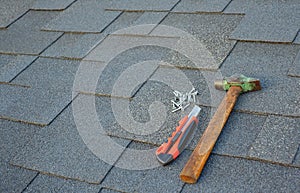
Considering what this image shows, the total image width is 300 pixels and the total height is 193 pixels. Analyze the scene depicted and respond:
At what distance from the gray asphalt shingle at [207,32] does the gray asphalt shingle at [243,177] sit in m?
0.69

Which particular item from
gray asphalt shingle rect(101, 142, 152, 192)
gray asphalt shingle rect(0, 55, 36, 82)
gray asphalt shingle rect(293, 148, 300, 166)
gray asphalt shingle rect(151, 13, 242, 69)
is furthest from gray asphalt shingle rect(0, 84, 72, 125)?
gray asphalt shingle rect(293, 148, 300, 166)

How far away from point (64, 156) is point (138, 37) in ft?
3.23

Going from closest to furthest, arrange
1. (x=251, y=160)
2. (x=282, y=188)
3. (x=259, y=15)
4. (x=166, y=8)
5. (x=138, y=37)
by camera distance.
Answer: (x=282, y=188), (x=251, y=160), (x=259, y=15), (x=138, y=37), (x=166, y=8)

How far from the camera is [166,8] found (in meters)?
3.23

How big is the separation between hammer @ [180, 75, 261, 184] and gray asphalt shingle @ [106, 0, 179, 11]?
101 centimetres

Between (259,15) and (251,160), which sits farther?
(259,15)

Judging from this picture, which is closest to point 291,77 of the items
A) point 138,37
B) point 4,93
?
point 138,37

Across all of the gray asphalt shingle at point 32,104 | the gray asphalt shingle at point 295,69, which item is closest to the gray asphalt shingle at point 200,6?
the gray asphalt shingle at point 295,69

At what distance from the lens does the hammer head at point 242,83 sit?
91.2 inches

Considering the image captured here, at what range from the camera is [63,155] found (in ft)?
7.77

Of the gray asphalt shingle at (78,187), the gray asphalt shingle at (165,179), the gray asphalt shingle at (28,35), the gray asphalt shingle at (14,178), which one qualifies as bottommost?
the gray asphalt shingle at (28,35)

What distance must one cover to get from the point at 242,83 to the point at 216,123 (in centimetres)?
25

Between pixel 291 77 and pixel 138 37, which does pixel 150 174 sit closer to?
pixel 291 77

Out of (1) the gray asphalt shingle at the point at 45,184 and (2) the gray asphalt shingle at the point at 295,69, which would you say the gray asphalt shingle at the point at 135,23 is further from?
(1) the gray asphalt shingle at the point at 45,184
